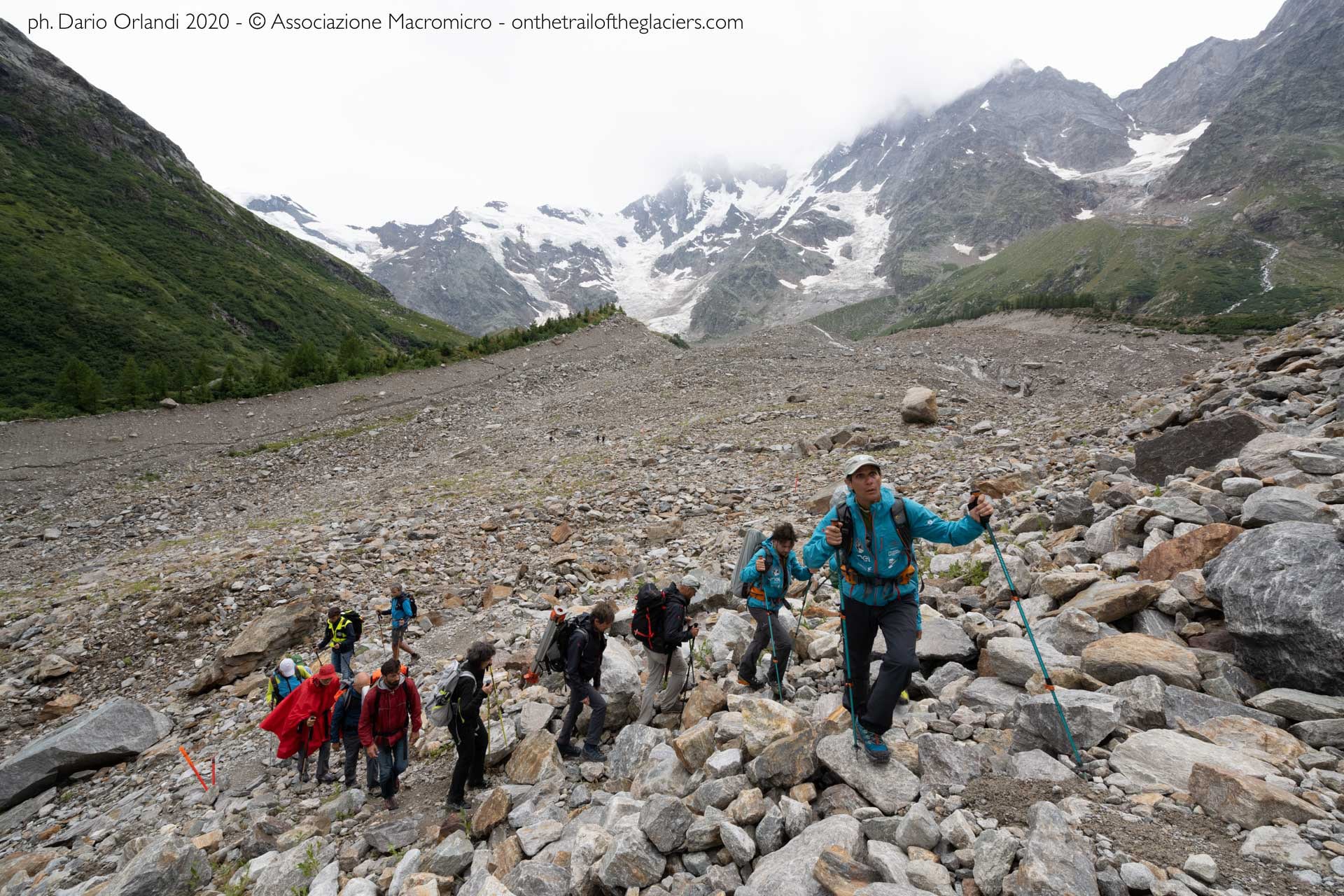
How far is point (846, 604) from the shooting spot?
5.32 metres

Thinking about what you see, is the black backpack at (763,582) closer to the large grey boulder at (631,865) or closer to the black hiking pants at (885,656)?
the black hiking pants at (885,656)

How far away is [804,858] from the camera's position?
3.80 metres

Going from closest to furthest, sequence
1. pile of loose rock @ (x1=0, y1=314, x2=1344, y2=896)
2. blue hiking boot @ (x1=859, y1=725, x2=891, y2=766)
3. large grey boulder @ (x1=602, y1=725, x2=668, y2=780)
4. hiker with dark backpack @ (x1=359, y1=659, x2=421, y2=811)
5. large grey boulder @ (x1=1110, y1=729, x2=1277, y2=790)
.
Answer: pile of loose rock @ (x1=0, y1=314, x2=1344, y2=896) < large grey boulder @ (x1=1110, y1=729, x2=1277, y2=790) < blue hiking boot @ (x1=859, y1=725, x2=891, y2=766) < large grey boulder @ (x1=602, y1=725, x2=668, y2=780) < hiker with dark backpack @ (x1=359, y1=659, x2=421, y2=811)

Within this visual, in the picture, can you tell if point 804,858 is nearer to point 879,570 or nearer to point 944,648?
point 879,570

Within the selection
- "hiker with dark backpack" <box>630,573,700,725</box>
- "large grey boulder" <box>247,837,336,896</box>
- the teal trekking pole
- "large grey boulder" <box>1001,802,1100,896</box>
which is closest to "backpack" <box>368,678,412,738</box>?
"large grey boulder" <box>247,837,336,896</box>

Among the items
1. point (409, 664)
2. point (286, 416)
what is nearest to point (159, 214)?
point (286, 416)

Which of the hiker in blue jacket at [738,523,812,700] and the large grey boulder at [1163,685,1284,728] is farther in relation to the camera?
the hiker in blue jacket at [738,523,812,700]

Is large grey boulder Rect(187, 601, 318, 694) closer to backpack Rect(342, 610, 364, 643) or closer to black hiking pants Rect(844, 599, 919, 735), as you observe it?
backpack Rect(342, 610, 364, 643)

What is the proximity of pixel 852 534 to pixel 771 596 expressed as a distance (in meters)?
1.83

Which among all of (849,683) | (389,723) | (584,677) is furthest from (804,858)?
(389,723)

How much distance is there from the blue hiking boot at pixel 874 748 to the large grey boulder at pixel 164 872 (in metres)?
7.21

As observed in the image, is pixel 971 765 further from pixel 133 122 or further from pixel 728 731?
pixel 133 122

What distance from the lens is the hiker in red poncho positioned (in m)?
8.13

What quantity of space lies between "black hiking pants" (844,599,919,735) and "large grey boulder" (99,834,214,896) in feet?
23.9
